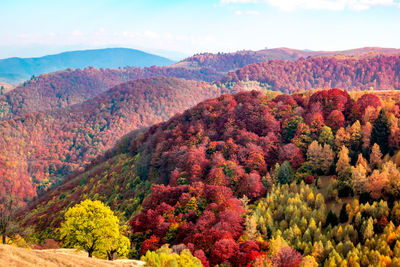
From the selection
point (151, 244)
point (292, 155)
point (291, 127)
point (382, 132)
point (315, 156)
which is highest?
point (382, 132)

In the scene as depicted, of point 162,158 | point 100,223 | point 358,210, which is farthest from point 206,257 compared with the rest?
point 162,158

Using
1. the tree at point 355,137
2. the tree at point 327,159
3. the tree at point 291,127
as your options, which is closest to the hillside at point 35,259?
the tree at point 327,159

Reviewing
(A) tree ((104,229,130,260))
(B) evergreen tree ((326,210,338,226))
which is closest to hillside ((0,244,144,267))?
(A) tree ((104,229,130,260))

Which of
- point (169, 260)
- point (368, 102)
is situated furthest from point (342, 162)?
point (169, 260)

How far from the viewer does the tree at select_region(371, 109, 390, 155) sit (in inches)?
2643

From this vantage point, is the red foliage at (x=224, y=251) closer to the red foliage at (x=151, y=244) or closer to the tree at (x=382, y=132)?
the red foliage at (x=151, y=244)

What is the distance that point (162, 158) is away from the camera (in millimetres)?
97688

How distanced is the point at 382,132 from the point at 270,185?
25758 millimetres

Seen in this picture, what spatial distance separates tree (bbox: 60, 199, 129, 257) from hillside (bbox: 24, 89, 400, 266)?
27.4ft

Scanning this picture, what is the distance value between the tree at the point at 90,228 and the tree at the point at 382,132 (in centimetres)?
5542

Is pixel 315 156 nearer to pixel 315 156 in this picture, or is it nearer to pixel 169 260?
pixel 315 156

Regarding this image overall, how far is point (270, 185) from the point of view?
68375 mm

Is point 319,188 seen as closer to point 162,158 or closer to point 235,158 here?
point 235,158

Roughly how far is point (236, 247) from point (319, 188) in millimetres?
26172
